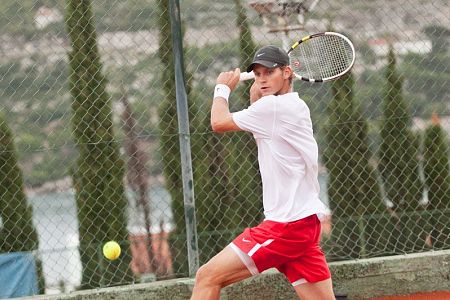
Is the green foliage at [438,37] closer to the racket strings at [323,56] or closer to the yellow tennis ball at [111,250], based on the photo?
the racket strings at [323,56]

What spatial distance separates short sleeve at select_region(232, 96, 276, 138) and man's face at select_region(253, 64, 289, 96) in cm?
10

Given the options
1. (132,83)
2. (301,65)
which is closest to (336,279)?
(301,65)

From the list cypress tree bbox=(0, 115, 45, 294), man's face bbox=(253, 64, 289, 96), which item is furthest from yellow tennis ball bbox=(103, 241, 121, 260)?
man's face bbox=(253, 64, 289, 96)

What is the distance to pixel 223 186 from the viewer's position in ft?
28.2

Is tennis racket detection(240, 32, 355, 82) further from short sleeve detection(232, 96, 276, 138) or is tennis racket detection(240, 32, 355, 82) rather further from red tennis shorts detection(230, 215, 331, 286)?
red tennis shorts detection(230, 215, 331, 286)

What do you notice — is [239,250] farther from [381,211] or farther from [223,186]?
[381,211]

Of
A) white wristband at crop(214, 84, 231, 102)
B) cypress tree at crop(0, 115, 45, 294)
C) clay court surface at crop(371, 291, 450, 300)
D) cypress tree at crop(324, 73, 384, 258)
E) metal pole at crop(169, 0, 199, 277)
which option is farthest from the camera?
cypress tree at crop(324, 73, 384, 258)

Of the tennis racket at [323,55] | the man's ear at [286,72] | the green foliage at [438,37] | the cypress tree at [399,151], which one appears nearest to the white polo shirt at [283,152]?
the man's ear at [286,72]

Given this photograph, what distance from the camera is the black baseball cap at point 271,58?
13.8ft

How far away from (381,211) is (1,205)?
340 centimetres

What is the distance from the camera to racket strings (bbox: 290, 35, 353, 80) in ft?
17.1

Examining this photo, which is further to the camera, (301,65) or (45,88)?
(45,88)

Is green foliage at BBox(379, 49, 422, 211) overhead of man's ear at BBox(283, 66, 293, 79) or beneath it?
beneath

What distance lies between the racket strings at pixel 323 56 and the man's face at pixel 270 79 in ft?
2.87
